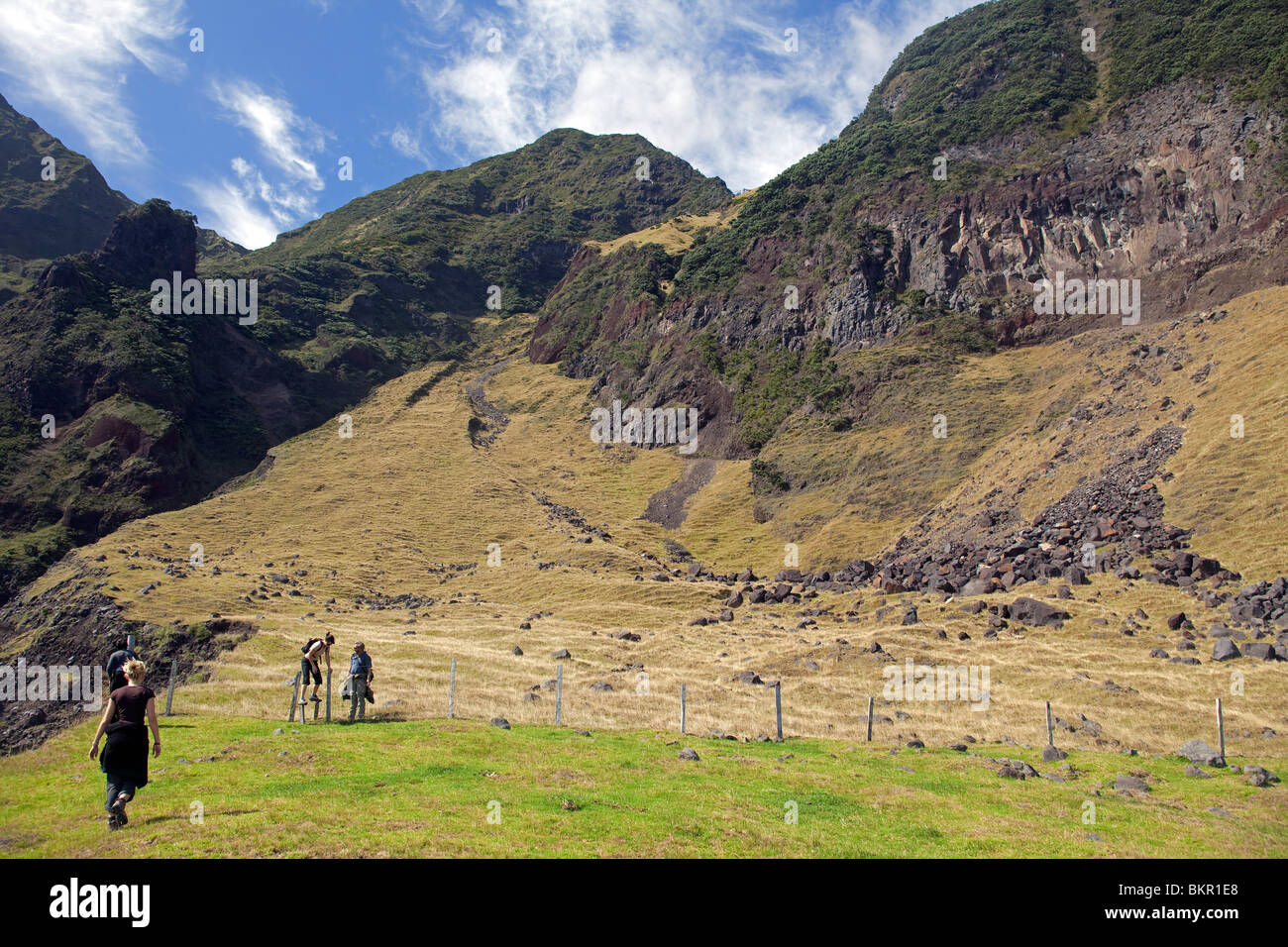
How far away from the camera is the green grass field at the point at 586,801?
10.4 meters

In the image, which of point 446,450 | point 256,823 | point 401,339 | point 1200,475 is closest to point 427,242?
point 401,339

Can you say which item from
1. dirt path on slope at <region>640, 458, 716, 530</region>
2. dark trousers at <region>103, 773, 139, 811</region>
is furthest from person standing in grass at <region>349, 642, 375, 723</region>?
dirt path on slope at <region>640, 458, 716, 530</region>

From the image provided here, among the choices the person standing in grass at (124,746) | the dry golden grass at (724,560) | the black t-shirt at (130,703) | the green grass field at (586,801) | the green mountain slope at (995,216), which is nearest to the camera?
the green grass field at (586,801)

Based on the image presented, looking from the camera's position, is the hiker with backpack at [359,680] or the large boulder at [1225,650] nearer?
the hiker with backpack at [359,680]

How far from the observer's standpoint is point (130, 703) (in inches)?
426

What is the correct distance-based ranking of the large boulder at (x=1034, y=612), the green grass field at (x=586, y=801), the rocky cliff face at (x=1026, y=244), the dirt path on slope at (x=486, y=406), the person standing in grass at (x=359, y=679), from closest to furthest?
the green grass field at (x=586, y=801) → the person standing in grass at (x=359, y=679) → the large boulder at (x=1034, y=612) → the rocky cliff face at (x=1026, y=244) → the dirt path on slope at (x=486, y=406)

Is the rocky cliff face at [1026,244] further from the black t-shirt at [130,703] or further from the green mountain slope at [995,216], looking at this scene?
the black t-shirt at [130,703]

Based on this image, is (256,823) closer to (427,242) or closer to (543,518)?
(543,518)

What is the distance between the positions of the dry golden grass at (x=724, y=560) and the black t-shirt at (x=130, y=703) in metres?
12.3

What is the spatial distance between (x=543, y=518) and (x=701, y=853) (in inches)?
2635

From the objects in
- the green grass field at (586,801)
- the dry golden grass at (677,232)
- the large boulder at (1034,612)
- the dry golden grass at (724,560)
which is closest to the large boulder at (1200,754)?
the green grass field at (586,801)

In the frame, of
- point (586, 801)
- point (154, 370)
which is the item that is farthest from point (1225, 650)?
point (154, 370)

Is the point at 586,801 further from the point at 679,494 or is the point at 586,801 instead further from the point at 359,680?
the point at 679,494

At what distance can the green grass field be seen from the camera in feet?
34.1
